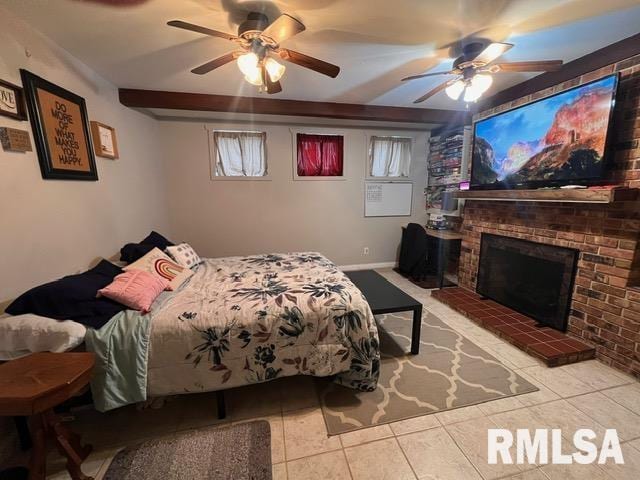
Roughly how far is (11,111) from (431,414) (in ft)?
10.1

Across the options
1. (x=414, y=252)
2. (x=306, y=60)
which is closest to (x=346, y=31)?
(x=306, y=60)

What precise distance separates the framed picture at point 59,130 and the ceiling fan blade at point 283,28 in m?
1.53

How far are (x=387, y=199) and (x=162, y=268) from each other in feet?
11.1

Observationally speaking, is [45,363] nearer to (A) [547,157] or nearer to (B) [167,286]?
(B) [167,286]

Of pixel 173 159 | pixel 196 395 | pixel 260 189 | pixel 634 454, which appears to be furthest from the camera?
pixel 260 189

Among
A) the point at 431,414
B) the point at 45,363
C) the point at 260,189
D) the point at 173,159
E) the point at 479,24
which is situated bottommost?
the point at 431,414

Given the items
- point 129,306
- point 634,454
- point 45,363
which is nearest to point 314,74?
point 129,306

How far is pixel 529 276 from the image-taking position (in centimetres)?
268

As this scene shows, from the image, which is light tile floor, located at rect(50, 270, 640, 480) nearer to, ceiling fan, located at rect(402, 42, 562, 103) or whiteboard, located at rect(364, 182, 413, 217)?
ceiling fan, located at rect(402, 42, 562, 103)

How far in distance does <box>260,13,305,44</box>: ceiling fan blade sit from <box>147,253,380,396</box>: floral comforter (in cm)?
158

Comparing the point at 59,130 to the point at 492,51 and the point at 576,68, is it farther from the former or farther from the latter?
the point at 576,68

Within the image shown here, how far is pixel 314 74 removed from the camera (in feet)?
7.98

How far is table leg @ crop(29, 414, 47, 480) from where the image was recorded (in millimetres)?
1107

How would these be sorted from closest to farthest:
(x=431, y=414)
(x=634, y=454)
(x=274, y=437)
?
(x=634, y=454) → (x=274, y=437) → (x=431, y=414)
